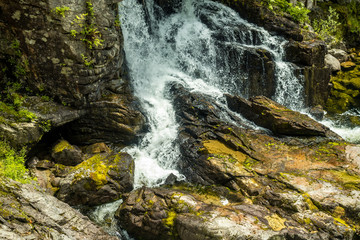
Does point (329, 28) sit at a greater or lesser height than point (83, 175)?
greater

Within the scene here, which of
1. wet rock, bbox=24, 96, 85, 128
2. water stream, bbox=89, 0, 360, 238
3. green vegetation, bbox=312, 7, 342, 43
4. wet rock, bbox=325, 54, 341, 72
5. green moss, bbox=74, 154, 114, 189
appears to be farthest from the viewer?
green vegetation, bbox=312, 7, 342, 43

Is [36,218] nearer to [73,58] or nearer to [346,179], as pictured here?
[73,58]

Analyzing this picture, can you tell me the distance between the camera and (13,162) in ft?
23.5

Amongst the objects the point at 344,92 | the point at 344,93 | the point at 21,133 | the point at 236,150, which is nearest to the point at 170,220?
the point at 236,150

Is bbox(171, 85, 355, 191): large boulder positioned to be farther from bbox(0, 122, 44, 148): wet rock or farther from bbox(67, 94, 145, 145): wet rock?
bbox(0, 122, 44, 148): wet rock

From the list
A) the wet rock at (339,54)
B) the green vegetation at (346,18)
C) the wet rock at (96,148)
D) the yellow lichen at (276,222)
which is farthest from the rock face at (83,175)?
the green vegetation at (346,18)

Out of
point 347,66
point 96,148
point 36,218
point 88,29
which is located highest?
point 88,29

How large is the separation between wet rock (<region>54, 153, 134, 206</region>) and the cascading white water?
7.09 ft

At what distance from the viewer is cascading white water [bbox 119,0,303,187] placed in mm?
11555

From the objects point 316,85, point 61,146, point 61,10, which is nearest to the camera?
point 61,10

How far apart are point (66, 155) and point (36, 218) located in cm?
403

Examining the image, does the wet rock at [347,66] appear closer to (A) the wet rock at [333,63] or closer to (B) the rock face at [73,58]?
(A) the wet rock at [333,63]

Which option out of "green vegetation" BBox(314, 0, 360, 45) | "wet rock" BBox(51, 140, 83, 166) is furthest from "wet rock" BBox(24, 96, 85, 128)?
"green vegetation" BBox(314, 0, 360, 45)

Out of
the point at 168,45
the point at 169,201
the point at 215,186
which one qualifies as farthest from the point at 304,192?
the point at 168,45
